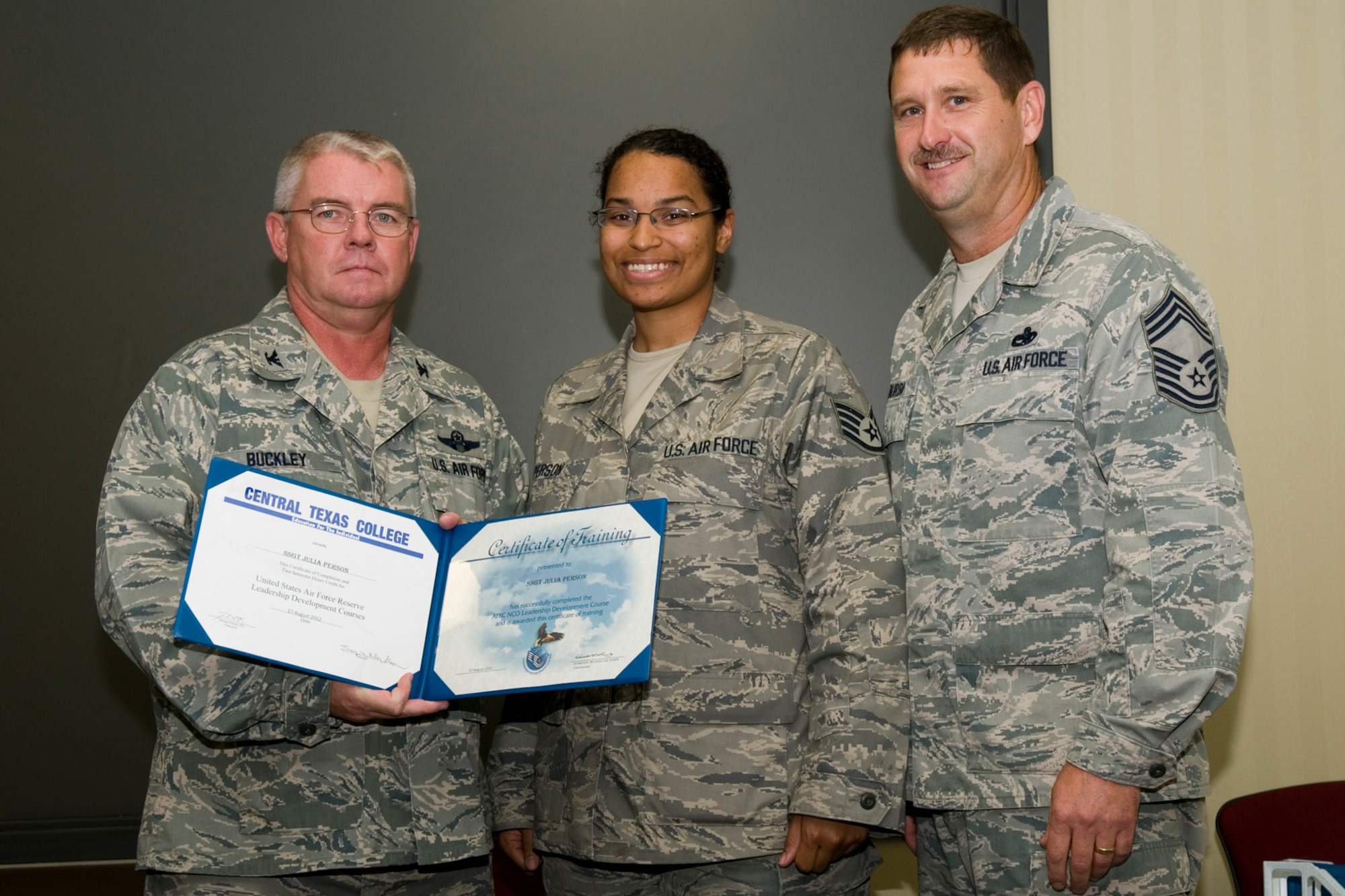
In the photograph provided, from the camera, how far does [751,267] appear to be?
3172mm

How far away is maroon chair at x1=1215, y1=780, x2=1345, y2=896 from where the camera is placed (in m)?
2.26

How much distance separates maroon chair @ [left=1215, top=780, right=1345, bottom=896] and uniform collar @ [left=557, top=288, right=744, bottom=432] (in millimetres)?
1373

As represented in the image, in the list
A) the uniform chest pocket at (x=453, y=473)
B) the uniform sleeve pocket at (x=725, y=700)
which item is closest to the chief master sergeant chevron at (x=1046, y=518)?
the uniform sleeve pocket at (x=725, y=700)

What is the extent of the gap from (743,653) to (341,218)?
3.88 feet

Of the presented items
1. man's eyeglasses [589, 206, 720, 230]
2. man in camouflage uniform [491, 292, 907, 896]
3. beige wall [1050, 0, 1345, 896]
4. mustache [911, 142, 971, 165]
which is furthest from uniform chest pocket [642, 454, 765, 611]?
beige wall [1050, 0, 1345, 896]

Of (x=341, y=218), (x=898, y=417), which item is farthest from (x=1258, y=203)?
(x=341, y=218)

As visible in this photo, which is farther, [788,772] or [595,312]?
[595,312]

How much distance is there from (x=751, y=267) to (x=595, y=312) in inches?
18.3

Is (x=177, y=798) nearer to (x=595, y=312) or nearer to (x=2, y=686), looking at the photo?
(x=2, y=686)

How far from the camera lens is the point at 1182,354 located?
1.73 meters

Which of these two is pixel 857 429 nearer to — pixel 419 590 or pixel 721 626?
pixel 721 626

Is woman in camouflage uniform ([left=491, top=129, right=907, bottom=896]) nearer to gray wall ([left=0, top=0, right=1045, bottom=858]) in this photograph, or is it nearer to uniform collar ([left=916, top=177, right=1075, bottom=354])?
uniform collar ([left=916, top=177, right=1075, bottom=354])

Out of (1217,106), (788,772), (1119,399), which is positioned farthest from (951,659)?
(1217,106)

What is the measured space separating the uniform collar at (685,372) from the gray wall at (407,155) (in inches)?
29.1
